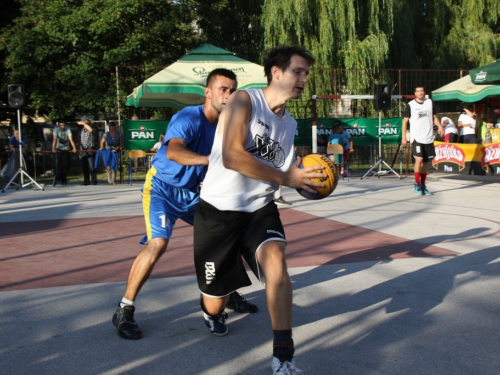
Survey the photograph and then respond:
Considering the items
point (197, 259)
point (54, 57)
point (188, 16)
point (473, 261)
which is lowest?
point (473, 261)

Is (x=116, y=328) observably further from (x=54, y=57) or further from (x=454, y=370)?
(x=54, y=57)

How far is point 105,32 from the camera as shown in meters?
26.1

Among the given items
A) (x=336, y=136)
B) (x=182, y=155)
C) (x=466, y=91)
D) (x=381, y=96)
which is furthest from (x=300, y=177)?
(x=466, y=91)

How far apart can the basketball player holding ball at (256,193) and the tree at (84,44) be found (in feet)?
75.0

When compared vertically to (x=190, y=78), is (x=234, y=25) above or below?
above

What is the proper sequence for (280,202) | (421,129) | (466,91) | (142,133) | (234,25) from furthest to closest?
(234,25), (466,91), (142,133), (421,129), (280,202)

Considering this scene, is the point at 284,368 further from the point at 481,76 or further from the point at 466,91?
the point at 466,91

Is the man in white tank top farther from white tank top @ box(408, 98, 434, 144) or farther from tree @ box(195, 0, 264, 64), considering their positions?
tree @ box(195, 0, 264, 64)

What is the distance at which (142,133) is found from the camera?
62.7ft

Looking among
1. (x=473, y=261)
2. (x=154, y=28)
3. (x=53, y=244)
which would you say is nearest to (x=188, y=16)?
(x=154, y=28)

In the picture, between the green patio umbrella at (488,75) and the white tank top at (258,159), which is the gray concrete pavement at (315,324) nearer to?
the white tank top at (258,159)

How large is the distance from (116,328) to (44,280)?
6.32 feet

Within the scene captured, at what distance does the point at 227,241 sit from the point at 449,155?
14.6m

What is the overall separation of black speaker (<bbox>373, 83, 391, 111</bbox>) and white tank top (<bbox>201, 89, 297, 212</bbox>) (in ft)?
48.9
